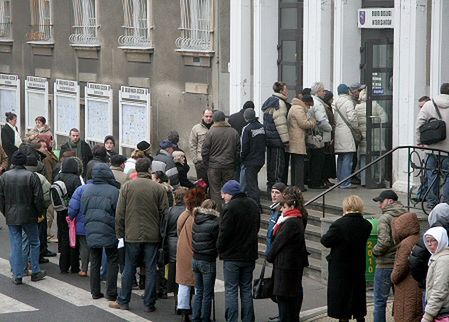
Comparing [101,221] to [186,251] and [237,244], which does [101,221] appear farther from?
[237,244]

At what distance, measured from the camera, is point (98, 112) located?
91.8 feet

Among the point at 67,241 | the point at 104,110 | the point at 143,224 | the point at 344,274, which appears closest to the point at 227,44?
the point at 104,110

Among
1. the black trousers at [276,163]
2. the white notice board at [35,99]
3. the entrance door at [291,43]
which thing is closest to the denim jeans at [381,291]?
the black trousers at [276,163]

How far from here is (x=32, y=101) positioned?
1225 inches

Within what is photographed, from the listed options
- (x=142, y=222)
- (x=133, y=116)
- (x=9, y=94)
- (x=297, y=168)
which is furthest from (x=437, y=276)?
(x=9, y=94)

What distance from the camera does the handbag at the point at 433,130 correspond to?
1766 centimetres

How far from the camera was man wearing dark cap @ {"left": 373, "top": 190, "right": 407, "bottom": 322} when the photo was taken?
1421 centimetres

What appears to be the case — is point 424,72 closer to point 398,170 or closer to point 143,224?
point 398,170

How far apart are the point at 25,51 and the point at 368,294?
17.7m

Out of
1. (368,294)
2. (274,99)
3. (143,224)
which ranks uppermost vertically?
(274,99)

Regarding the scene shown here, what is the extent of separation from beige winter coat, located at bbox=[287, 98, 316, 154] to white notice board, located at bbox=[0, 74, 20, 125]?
13.5 meters

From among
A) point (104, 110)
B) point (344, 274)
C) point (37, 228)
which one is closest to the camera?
point (344, 274)

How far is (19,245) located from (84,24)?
12.8 metres

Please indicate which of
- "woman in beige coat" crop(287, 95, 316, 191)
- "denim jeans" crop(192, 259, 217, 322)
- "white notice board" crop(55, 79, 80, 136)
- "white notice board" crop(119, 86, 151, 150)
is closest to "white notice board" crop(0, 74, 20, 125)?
"white notice board" crop(55, 79, 80, 136)
